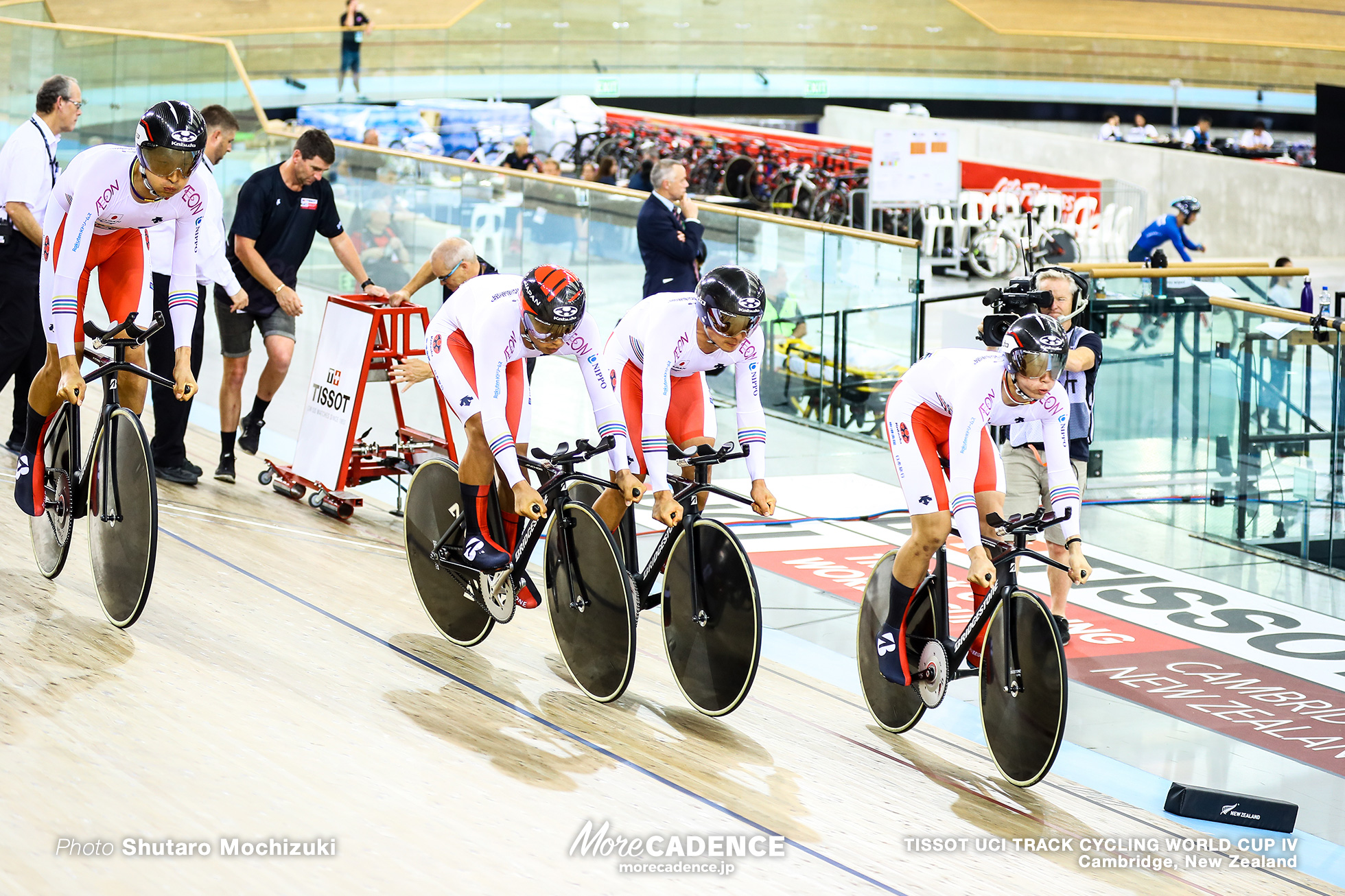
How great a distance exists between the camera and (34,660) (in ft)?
13.7

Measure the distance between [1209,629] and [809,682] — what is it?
1944mm

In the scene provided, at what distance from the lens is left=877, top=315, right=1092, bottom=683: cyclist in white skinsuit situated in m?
4.00

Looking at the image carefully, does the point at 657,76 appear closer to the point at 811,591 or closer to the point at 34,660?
the point at 811,591

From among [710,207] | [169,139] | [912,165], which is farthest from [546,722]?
[912,165]

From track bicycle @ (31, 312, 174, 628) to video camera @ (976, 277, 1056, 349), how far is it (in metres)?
2.83

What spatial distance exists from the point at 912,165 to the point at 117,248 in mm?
9259

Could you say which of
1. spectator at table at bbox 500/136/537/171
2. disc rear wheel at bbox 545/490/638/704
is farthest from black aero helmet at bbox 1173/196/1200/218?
disc rear wheel at bbox 545/490/638/704

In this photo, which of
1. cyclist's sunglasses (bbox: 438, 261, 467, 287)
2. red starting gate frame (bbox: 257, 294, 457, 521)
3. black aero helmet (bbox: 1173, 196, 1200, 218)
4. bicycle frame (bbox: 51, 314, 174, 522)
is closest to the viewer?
bicycle frame (bbox: 51, 314, 174, 522)

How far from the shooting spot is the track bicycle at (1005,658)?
153 inches

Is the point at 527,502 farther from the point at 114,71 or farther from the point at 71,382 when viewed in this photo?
the point at 114,71

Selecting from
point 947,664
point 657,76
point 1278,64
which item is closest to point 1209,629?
point 947,664

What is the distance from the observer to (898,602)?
14.4 ft

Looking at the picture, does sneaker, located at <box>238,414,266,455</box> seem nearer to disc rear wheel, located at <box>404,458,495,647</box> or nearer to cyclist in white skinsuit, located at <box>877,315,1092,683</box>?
disc rear wheel, located at <box>404,458,495,647</box>

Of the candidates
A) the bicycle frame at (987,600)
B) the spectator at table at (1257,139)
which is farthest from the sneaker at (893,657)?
the spectator at table at (1257,139)
